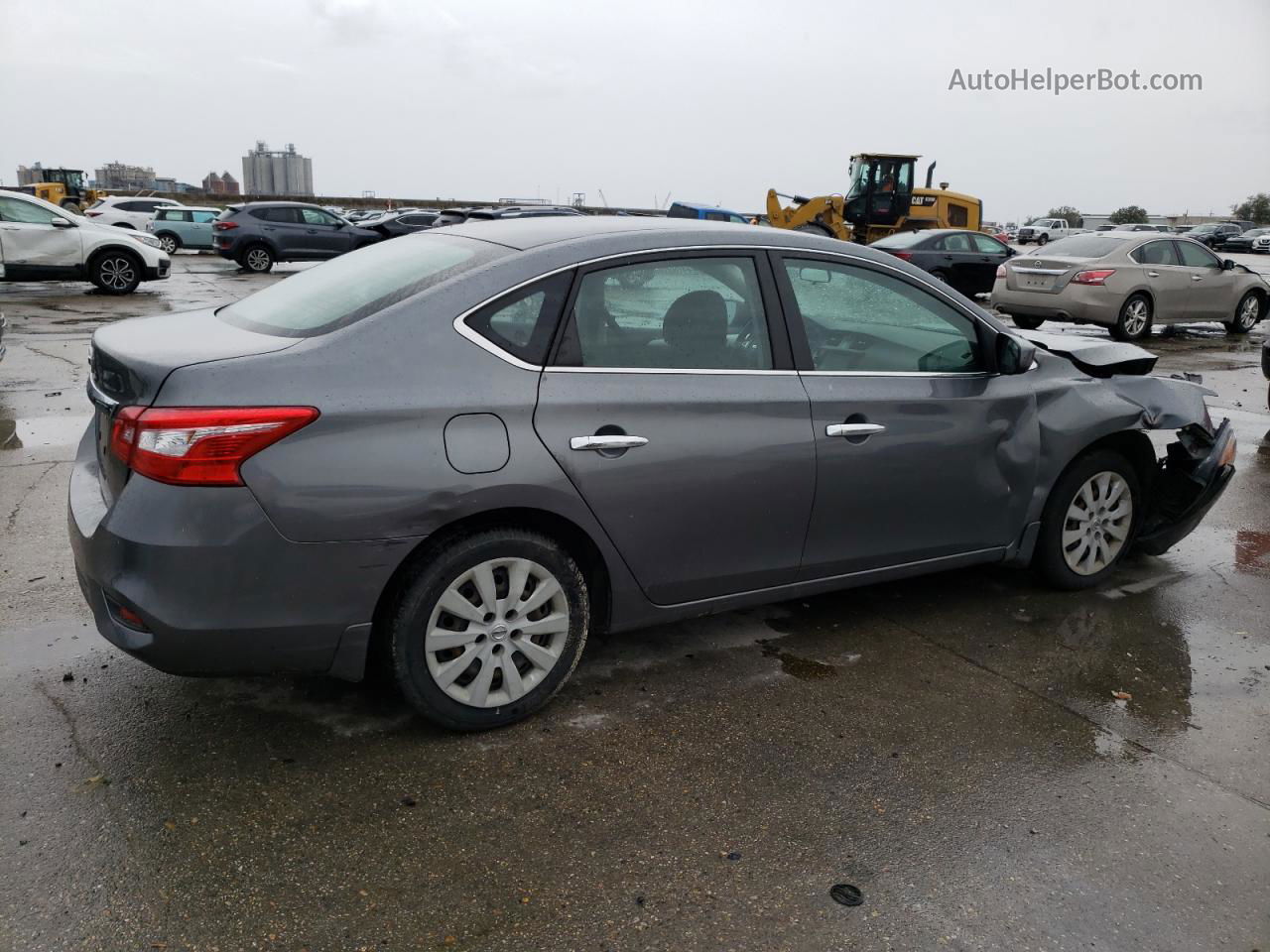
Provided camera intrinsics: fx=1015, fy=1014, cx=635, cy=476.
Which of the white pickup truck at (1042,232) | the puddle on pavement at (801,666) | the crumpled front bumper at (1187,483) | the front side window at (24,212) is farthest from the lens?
the white pickup truck at (1042,232)

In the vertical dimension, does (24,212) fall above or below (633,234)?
below

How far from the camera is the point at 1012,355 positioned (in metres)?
4.12

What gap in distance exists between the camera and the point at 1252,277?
16.3 m

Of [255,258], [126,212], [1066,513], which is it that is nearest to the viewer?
[1066,513]

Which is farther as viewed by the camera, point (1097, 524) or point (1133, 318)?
point (1133, 318)

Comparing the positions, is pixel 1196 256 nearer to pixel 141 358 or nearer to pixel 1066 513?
pixel 1066 513

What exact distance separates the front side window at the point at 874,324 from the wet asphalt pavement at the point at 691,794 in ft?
3.75

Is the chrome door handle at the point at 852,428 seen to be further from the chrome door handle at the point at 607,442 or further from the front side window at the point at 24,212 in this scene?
the front side window at the point at 24,212

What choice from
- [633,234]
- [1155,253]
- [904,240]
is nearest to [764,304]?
[633,234]

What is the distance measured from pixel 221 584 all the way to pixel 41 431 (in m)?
5.33

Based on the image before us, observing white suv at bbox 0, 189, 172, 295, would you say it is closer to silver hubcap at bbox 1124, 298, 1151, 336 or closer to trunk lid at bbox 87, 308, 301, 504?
trunk lid at bbox 87, 308, 301, 504

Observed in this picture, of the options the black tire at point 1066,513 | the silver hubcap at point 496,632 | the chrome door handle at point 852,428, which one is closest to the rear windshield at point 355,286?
the silver hubcap at point 496,632

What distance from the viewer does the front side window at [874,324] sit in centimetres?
379

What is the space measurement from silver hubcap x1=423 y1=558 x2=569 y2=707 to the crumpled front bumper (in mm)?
3274
